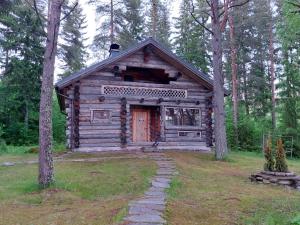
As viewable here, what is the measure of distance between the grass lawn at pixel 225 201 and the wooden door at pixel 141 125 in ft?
25.9

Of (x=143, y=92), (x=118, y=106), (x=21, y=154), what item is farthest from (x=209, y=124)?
(x=21, y=154)

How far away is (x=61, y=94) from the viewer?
17875mm

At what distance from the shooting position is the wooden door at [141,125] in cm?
2016

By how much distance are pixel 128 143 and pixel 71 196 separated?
1025 centimetres

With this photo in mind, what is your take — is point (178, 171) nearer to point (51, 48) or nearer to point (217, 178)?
point (217, 178)

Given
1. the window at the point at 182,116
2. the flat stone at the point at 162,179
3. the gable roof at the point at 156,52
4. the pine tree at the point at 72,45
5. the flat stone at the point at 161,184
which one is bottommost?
the flat stone at the point at 161,184

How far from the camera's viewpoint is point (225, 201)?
796 cm

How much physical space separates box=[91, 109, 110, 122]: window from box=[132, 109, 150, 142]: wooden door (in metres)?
2.09

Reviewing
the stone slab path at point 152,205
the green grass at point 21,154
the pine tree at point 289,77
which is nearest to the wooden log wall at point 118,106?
the green grass at point 21,154

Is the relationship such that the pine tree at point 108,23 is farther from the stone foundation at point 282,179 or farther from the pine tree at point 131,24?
the stone foundation at point 282,179

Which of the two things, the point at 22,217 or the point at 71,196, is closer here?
the point at 22,217

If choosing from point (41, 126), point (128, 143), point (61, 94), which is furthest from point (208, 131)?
point (41, 126)

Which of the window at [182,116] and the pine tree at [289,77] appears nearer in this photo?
the window at [182,116]

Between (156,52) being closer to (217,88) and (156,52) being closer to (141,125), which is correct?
(141,125)
